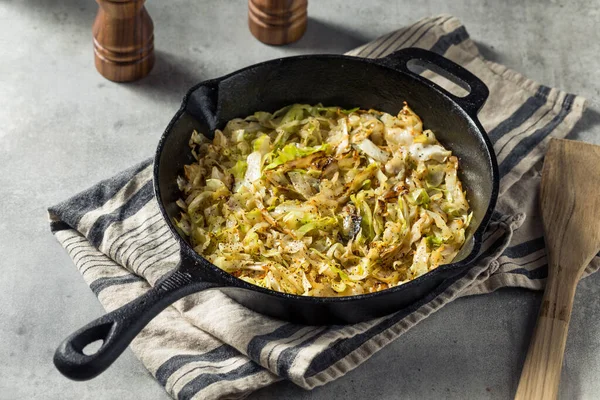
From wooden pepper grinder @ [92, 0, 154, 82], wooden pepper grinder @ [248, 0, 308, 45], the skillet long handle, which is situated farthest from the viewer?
wooden pepper grinder @ [248, 0, 308, 45]

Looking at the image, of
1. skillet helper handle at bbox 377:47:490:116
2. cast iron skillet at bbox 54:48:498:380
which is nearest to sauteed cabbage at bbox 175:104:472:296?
cast iron skillet at bbox 54:48:498:380

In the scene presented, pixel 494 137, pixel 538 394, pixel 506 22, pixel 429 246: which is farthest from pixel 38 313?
pixel 506 22

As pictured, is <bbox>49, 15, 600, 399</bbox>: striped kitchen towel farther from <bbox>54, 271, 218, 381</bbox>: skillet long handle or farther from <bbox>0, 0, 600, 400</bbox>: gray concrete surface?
<bbox>54, 271, 218, 381</bbox>: skillet long handle

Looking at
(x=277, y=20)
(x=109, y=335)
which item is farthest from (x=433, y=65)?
(x=109, y=335)

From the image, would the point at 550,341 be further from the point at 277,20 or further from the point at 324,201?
the point at 277,20

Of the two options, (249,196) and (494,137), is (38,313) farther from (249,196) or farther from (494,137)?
(494,137)

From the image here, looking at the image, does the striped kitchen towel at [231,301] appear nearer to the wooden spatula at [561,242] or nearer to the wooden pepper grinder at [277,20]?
the wooden spatula at [561,242]
